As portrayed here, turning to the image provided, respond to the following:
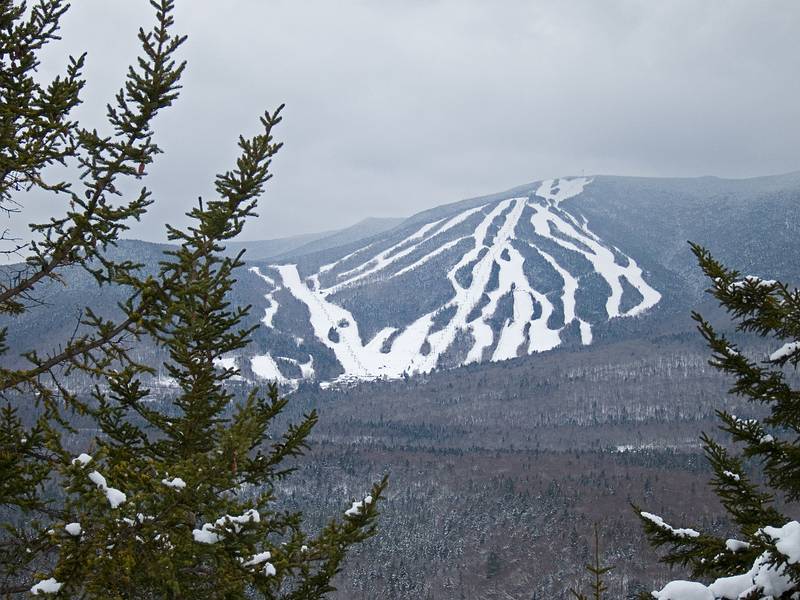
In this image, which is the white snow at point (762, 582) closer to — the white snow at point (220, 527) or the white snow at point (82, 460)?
the white snow at point (220, 527)

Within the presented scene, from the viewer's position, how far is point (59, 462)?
24.6ft

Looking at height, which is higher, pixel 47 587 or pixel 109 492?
pixel 109 492

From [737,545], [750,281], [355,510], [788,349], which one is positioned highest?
[750,281]

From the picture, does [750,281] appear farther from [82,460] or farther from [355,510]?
[82,460]

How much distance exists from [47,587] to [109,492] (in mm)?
1061

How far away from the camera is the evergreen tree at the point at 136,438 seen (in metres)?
7.15

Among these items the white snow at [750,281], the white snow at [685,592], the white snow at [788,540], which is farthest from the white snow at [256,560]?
the white snow at [750,281]

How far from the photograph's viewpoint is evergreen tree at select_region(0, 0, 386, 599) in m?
7.15

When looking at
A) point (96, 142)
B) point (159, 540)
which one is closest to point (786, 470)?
point (159, 540)

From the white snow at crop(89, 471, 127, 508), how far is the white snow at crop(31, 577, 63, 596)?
931 millimetres

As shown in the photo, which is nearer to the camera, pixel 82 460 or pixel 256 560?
pixel 82 460

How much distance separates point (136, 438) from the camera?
1309 centimetres

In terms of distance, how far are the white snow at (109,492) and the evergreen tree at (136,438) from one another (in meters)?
0.01

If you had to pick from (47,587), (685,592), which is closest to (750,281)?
(685,592)
